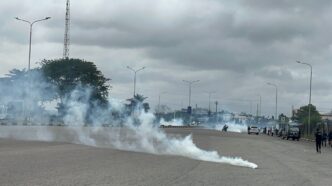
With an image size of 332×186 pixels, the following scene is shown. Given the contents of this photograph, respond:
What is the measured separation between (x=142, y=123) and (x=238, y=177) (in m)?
27.7

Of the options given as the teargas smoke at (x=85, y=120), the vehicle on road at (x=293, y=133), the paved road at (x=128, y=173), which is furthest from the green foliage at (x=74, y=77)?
the vehicle on road at (x=293, y=133)

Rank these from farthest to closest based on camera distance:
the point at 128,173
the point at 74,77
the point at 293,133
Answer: the point at 293,133, the point at 74,77, the point at 128,173

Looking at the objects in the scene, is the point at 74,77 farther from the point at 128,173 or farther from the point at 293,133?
the point at 128,173

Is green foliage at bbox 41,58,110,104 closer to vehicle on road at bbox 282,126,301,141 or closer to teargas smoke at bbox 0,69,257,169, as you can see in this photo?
teargas smoke at bbox 0,69,257,169

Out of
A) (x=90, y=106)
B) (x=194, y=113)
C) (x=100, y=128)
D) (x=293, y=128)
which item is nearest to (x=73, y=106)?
(x=90, y=106)

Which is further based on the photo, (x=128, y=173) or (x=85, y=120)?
(x=85, y=120)

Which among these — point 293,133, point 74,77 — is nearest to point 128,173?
point 74,77

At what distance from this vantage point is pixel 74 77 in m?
58.5

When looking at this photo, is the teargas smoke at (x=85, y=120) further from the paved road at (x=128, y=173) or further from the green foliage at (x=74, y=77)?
the paved road at (x=128, y=173)

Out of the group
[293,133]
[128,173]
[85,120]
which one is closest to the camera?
[128,173]

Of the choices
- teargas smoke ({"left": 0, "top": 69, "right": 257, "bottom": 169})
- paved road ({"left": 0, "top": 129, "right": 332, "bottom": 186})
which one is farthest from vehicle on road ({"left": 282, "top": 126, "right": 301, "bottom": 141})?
paved road ({"left": 0, "top": 129, "right": 332, "bottom": 186})

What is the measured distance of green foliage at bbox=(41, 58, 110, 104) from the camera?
153 feet

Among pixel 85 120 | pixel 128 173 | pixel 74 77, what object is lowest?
pixel 128 173

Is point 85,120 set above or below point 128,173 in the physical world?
above
